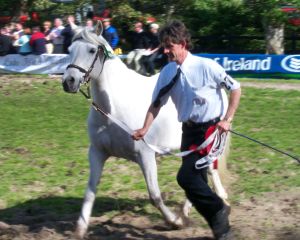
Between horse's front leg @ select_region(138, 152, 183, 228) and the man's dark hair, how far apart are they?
1.44 m

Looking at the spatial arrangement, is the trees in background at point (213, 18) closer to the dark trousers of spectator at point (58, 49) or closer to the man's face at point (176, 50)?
the dark trousers of spectator at point (58, 49)

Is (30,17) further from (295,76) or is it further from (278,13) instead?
(295,76)

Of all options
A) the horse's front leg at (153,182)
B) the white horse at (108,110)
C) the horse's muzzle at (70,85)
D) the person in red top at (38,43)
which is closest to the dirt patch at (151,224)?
→ the horse's front leg at (153,182)

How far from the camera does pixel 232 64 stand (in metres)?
19.6

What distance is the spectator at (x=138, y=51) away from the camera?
16969 millimetres

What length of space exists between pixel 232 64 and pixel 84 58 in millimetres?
13049

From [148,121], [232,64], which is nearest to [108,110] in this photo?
[148,121]

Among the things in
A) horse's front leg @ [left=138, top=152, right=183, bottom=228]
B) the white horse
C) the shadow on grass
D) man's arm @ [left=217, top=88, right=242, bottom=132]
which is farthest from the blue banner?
man's arm @ [left=217, top=88, right=242, bottom=132]

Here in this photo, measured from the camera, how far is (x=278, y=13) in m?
23.6

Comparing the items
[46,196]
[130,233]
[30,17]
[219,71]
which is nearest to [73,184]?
[46,196]

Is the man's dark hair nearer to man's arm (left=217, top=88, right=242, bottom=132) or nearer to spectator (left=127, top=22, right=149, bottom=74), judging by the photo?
man's arm (left=217, top=88, right=242, bottom=132)

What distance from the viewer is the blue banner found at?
1914 cm

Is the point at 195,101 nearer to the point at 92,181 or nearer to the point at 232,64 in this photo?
the point at 92,181

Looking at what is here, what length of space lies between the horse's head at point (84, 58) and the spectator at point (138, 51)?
9809 mm
